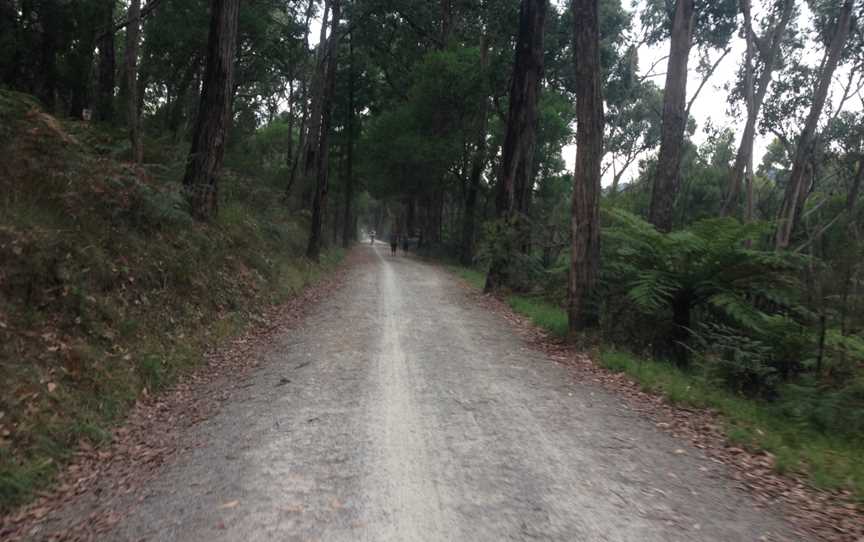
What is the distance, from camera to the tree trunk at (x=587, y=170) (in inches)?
415

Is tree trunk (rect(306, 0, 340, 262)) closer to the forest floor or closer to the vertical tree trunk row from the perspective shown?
the vertical tree trunk row

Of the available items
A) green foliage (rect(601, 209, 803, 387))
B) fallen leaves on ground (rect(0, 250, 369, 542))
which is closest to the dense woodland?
green foliage (rect(601, 209, 803, 387))

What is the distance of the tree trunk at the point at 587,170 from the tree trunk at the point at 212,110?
24.0ft

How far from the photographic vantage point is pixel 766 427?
20.2 ft

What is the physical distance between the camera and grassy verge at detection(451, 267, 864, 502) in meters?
5.01

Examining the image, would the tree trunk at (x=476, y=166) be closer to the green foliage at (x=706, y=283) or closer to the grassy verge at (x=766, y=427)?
the green foliage at (x=706, y=283)

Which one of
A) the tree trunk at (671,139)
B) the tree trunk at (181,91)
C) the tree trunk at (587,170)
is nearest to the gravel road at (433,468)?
the tree trunk at (587,170)

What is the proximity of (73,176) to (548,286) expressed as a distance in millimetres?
10814

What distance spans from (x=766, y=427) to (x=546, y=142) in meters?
25.7

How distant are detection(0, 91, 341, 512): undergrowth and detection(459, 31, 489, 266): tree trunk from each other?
1839cm

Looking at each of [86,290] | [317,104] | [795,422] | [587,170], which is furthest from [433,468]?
[317,104]

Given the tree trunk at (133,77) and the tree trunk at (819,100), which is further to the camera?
the tree trunk at (819,100)

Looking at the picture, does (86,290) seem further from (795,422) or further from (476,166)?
(476,166)

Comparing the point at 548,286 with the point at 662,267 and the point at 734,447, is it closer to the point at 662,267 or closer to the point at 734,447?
the point at 662,267
